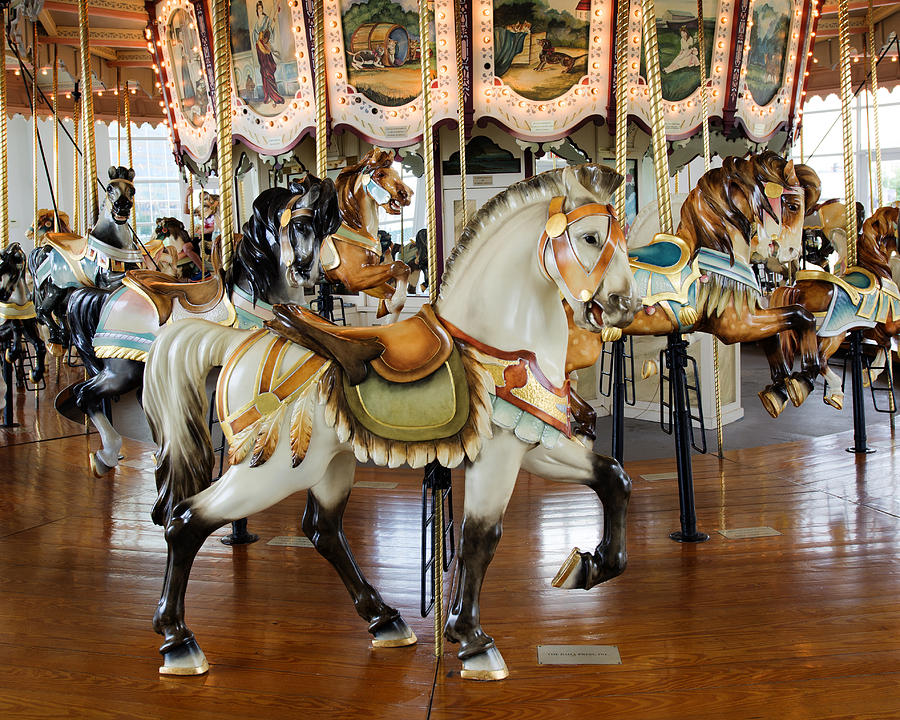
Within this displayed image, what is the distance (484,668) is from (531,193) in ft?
4.34

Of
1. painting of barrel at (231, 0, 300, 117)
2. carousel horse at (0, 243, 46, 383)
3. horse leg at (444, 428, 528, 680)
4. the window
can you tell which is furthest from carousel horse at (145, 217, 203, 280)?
the window

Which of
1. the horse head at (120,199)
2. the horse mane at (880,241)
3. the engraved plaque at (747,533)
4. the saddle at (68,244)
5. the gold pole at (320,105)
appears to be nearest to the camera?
the gold pole at (320,105)

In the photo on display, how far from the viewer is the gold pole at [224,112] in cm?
257

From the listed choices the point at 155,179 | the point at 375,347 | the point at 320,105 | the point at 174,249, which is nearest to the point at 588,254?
the point at 375,347

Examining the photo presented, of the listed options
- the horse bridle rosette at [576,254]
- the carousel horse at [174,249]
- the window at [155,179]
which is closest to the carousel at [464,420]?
the horse bridle rosette at [576,254]

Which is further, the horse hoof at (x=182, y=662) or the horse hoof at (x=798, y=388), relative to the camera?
the horse hoof at (x=798, y=388)

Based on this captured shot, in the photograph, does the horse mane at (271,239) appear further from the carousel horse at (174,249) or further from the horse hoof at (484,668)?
the carousel horse at (174,249)

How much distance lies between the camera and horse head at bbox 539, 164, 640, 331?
212 cm

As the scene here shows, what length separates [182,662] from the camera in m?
2.34

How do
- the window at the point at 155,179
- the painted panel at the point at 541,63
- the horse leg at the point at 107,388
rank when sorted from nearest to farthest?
the horse leg at the point at 107,388 → the painted panel at the point at 541,63 → the window at the point at 155,179

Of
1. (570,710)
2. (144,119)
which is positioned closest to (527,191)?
(570,710)

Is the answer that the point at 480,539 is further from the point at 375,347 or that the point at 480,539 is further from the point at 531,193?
the point at 531,193

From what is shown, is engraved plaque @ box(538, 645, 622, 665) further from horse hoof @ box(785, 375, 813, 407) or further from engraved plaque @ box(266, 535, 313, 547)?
horse hoof @ box(785, 375, 813, 407)

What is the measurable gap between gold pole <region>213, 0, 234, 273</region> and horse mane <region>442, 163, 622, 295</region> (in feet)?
2.99
